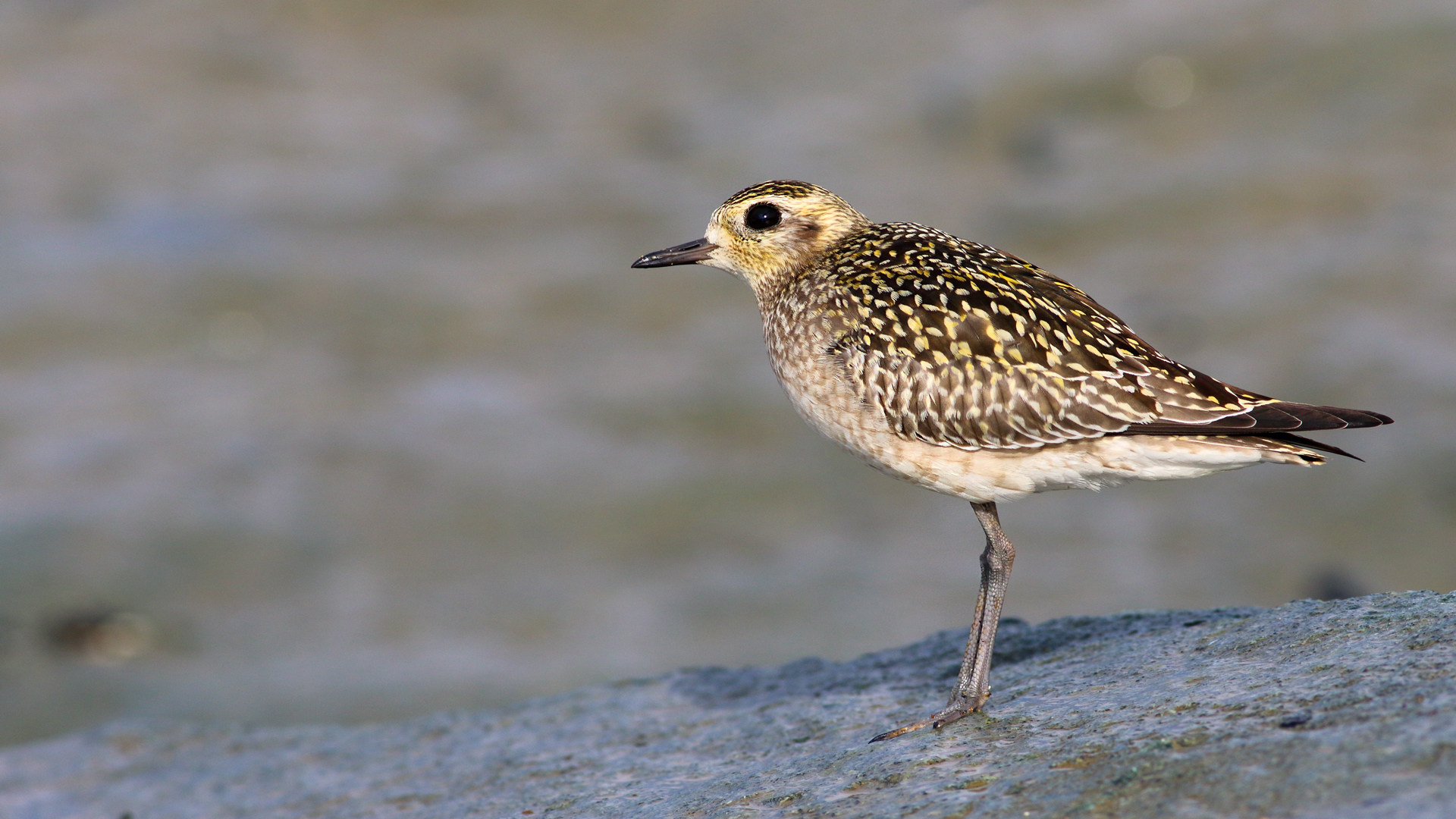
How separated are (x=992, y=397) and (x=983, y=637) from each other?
106 centimetres

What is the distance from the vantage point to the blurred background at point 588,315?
1325 cm

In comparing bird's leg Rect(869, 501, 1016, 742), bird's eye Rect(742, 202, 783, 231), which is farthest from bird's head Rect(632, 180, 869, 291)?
bird's leg Rect(869, 501, 1016, 742)

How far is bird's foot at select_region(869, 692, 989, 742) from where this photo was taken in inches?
242

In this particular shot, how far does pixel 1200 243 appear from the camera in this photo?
55.3 ft

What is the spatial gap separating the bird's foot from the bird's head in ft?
8.61

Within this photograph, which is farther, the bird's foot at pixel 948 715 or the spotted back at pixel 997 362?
the spotted back at pixel 997 362

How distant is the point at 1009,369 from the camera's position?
21.8 ft

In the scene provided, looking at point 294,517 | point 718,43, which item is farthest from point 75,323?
point 718,43

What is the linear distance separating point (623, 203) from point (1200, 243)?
22.6 feet

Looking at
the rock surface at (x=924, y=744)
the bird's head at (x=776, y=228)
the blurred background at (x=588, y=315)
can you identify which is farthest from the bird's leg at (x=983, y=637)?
the blurred background at (x=588, y=315)

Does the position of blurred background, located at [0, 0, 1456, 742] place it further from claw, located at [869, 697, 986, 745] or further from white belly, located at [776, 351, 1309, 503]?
claw, located at [869, 697, 986, 745]

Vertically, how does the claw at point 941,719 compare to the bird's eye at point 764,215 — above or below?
below

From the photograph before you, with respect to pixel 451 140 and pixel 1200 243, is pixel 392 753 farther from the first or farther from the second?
pixel 451 140

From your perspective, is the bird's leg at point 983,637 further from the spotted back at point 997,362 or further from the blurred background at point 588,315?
the blurred background at point 588,315
